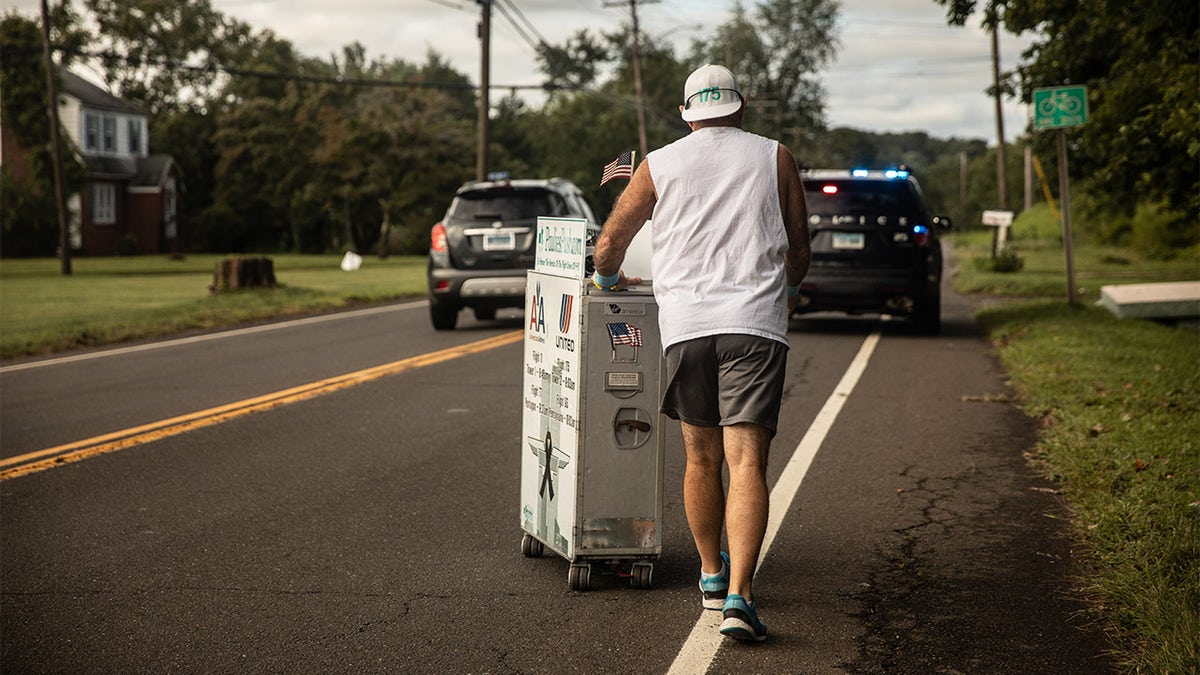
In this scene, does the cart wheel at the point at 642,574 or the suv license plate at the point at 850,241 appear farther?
the suv license plate at the point at 850,241

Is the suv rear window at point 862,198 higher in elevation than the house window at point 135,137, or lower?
lower

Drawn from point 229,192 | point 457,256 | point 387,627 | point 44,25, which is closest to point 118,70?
point 229,192

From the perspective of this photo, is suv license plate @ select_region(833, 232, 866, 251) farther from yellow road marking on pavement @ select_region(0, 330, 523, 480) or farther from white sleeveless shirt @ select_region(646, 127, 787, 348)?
white sleeveless shirt @ select_region(646, 127, 787, 348)

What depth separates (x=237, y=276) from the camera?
77.5 ft

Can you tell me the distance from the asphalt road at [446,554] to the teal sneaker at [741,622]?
0.17 ft

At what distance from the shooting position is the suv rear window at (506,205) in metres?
16.0

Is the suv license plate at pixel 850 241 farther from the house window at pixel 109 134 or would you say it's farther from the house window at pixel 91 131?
the house window at pixel 109 134

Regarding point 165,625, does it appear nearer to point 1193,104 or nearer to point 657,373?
point 657,373

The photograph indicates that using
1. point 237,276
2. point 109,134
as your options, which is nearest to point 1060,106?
point 237,276

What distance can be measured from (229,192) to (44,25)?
25.4 metres

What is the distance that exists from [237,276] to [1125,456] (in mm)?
18927

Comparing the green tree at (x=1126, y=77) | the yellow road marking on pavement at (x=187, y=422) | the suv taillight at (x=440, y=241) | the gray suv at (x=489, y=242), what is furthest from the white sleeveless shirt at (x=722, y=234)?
the suv taillight at (x=440, y=241)

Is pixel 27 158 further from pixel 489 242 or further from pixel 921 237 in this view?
pixel 921 237

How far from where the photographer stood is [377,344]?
1493 cm
